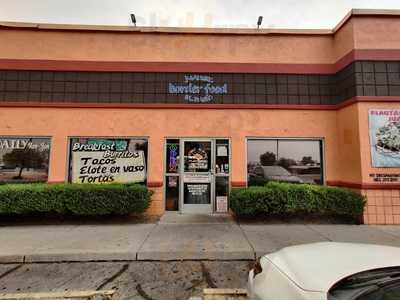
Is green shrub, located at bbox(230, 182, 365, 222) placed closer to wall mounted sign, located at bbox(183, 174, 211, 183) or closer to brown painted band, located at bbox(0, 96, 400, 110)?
wall mounted sign, located at bbox(183, 174, 211, 183)

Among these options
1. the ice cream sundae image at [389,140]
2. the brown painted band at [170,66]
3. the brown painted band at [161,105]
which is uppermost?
the brown painted band at [170,66]

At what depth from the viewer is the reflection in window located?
8.27 m

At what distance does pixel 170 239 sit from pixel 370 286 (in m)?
4.41

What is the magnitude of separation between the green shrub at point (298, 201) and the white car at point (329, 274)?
172 inches

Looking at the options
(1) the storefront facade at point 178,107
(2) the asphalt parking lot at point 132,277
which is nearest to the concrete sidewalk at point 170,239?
(2) the asphalt parking lot at point 132,277

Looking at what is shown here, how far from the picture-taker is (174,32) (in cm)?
855

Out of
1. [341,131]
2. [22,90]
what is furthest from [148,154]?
[341,131]

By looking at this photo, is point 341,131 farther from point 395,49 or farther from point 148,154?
point 148,154

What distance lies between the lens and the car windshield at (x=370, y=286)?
1.70m

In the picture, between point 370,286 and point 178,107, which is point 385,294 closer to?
point 370,286

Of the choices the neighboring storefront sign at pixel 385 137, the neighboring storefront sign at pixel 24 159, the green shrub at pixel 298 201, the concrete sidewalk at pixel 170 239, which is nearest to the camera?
the concrete sidewalk at pixel 170 239

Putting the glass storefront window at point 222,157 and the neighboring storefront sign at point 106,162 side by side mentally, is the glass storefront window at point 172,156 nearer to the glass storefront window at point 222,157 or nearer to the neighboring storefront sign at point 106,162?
the neighboring storefront sign at point 106,162

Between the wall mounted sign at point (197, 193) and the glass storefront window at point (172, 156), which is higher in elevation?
the glass storefront window at point (172, 156)

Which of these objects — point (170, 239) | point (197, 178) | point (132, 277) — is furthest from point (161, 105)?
point (132, 277)
